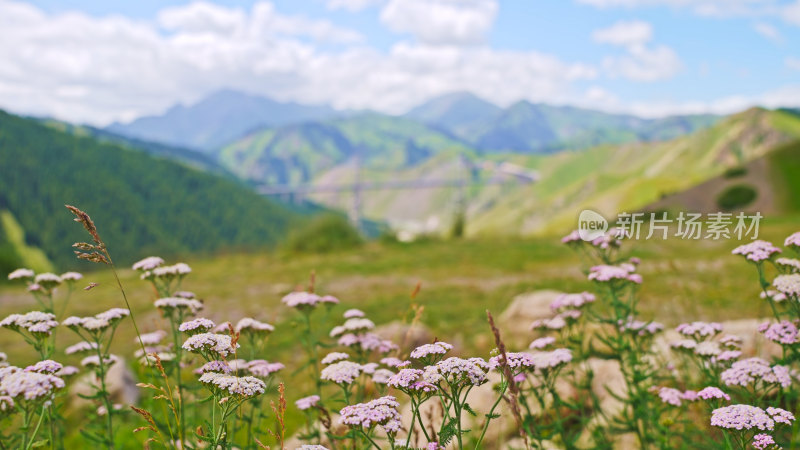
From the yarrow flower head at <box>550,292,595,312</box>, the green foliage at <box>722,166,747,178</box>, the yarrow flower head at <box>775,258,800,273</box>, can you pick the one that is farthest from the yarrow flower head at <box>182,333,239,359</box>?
the green foliage at <box>722,166,747,178</box>

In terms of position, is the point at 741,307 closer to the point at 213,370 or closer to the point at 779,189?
the point at 213,370

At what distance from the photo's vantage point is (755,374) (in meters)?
3.78

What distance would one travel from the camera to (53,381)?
2.79 m

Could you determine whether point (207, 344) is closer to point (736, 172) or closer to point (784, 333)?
point (784, 333)

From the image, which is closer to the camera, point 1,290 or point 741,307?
point 741,307

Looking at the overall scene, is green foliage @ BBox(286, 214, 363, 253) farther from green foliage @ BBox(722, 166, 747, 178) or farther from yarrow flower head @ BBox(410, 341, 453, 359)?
green foliage @ BBox(722, 166, 747, 178)

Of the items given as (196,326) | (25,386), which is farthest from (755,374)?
(25,386)

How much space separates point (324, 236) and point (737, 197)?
130 feet

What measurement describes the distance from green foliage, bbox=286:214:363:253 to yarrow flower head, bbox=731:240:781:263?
3771 cm

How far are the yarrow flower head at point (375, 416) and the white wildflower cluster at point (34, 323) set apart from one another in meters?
2.32

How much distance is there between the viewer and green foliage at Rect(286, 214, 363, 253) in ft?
139

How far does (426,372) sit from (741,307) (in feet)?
51.1

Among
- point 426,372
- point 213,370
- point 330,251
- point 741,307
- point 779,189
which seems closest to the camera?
point 426,372

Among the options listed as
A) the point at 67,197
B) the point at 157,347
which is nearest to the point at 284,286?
the point at 157,347
